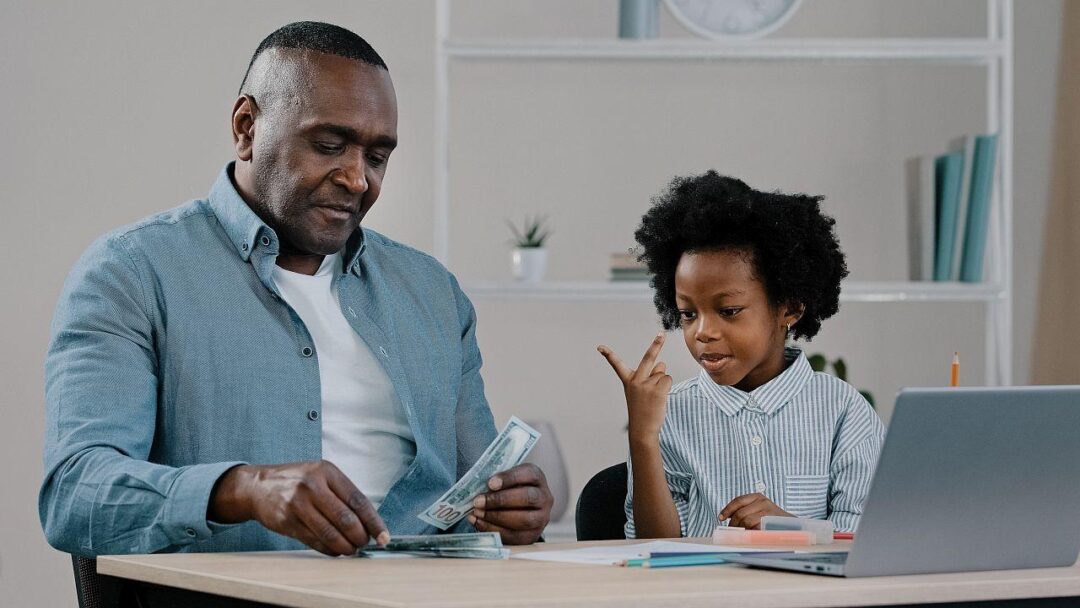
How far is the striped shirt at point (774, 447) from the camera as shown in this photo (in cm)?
179

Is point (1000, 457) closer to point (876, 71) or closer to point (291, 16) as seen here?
point (876, 71)

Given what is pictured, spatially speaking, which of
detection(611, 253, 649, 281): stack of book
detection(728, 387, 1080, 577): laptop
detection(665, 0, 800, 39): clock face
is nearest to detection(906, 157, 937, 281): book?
detection(665, 0, 800, 39): clock face

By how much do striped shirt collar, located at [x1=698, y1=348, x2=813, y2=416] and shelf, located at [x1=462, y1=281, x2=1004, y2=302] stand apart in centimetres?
90

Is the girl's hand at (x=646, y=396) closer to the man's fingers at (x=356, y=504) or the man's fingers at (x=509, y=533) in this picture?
the man's fingers at (x=509, y=533)

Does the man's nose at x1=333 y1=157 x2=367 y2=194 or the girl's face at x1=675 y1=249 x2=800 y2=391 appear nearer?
the man's nose at x1=333 y1=157 x2=367 y2=194

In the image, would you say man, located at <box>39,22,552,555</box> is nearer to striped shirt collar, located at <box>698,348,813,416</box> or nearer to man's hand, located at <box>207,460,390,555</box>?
man's hand, located at <box>207,460,390,555</box>

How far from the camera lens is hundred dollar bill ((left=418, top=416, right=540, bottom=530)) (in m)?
1.34

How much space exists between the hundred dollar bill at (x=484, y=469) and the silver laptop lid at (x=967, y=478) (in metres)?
0.40

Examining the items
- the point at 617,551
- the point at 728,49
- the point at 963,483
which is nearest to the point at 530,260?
the point at 728,49

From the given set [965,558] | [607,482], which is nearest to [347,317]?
[607,482]

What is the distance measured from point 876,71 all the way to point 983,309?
2.08 ft

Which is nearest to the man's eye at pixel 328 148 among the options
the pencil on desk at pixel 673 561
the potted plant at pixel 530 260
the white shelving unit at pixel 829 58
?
the pencil on desk at pixel 673 561

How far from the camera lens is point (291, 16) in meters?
3.22

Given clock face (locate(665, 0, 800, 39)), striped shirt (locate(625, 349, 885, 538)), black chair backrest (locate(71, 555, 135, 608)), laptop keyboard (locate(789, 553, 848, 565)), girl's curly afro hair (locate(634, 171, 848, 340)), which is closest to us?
laptop keyboard (locate(789, 553, 848, 565))
